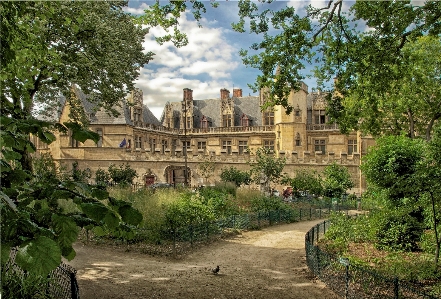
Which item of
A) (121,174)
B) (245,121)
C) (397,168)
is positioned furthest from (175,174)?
(397,168)

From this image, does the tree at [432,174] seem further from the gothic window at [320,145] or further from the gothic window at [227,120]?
the gothic window at [227,120]

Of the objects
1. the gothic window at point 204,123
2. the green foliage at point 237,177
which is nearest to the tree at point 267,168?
the green foliage at point 237,177

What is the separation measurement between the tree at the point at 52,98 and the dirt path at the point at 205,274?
209 centimetres

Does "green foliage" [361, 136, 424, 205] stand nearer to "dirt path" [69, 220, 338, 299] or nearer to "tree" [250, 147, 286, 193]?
"dirt path" [69, 220, 338, 299]

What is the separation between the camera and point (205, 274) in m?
9.66

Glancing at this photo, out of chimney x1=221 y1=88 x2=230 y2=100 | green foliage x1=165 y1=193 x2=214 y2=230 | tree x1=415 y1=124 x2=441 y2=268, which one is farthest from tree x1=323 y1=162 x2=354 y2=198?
chimney x1=221 y1=88 x2=230 y2=100

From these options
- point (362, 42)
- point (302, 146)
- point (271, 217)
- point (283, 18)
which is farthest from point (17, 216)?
point (302, 146)

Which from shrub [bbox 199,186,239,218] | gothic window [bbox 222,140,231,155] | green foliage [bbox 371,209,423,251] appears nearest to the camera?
green foliage [bbox 371,209,423,251]

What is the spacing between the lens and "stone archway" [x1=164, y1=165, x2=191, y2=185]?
112ft

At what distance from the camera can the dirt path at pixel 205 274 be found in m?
8.16

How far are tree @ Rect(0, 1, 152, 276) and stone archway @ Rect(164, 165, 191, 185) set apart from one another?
17263 mm

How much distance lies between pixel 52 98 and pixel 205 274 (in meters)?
11.9

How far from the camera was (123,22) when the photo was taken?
46.5 feet

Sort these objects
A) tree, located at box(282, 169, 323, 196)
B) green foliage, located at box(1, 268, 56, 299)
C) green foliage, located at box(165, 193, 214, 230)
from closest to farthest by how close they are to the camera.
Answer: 1. green foliage, located at box(1, 268, 56, 299)
2. green foliage, located at box(165, 193, 214, 230)
3. tree, located at box(282, 169, 323, 196)
